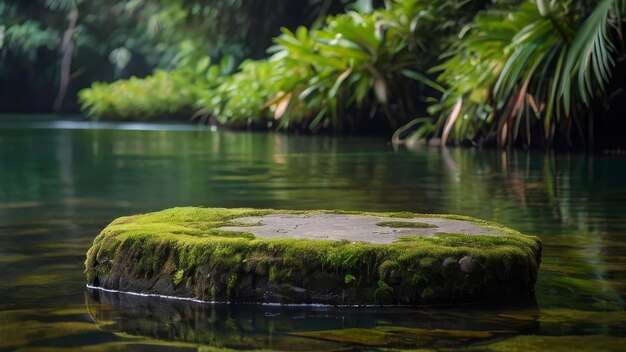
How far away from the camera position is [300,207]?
7102 millimetres

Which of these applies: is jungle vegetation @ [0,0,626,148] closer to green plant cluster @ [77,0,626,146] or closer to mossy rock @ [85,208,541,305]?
green plant cluster @ [77,0,626,146]

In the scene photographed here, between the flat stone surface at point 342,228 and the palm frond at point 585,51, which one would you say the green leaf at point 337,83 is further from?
the flat stone surface at point 342,228

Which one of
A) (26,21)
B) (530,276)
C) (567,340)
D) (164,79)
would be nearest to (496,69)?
(530,276)

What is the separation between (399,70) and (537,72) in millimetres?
4792

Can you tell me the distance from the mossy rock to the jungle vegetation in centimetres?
664

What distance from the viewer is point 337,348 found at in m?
3.26

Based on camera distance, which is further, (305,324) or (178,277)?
(178,277)

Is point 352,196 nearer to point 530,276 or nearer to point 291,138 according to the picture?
point 530,276

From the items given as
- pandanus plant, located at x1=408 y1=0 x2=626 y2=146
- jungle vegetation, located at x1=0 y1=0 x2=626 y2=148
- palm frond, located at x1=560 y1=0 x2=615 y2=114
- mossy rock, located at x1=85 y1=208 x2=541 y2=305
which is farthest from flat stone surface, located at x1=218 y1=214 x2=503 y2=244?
palm frond, located at x1=560 y1=0 x2=615 y2=114

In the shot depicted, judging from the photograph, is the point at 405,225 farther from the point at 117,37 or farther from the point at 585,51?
the point at 117,37

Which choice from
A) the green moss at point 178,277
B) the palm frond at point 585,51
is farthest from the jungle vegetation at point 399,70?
the green moss at point 178,277

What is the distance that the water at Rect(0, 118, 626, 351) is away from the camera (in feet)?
11.4

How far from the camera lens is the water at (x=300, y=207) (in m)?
3.46

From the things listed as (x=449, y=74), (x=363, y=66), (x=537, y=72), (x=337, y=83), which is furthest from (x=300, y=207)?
(x=363, y=66)
